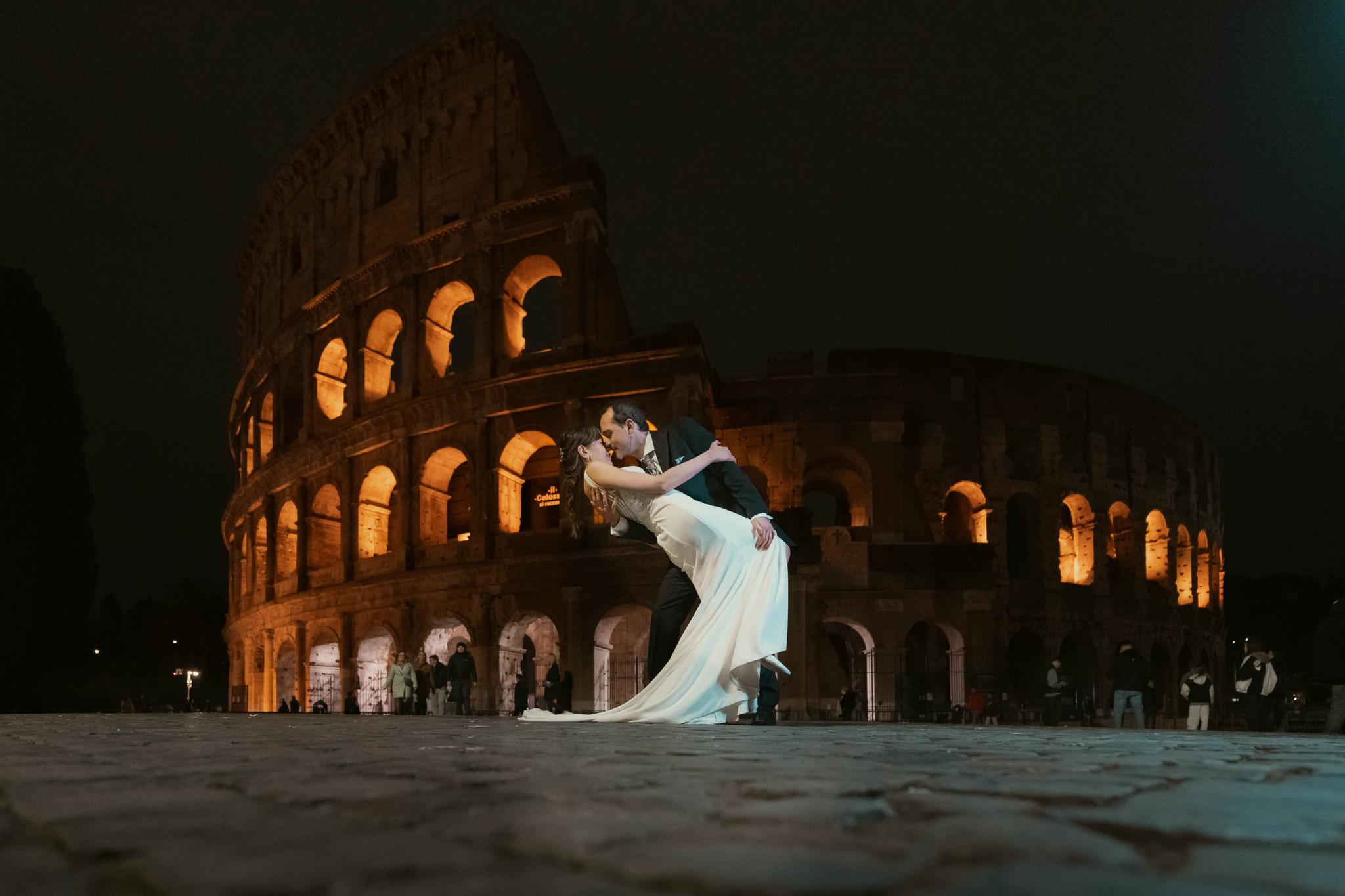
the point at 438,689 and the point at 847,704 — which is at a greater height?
the point at 438,689

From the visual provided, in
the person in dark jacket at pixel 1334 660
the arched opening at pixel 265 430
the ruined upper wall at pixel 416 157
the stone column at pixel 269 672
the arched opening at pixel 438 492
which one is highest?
Answer: the ruined upper wall at pixel 416 157

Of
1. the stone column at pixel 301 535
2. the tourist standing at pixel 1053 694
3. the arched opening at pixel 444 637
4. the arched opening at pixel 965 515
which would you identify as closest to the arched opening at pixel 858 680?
the tourist standing at pixel 1053 694

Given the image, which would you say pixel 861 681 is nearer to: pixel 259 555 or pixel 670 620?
pixel 259 555

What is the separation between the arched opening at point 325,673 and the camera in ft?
94.1

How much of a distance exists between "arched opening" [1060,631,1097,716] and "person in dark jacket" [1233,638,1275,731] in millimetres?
14953

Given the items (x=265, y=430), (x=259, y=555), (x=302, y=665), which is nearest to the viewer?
(x=302, y=665)

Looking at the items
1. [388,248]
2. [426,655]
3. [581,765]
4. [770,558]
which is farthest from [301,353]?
[581,765]

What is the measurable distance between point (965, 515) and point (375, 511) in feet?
49.7

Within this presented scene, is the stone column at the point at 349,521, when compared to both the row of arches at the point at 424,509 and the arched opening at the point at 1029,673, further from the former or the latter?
the arched opening at the point at 1029,673

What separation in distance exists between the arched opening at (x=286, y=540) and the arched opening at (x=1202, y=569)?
87.4 feet

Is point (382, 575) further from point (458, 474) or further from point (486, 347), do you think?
point (486, 347)

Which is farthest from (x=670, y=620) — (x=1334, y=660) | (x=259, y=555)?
(x=259, y=555)

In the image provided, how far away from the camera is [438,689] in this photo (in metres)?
22.3

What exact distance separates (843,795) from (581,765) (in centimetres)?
104
